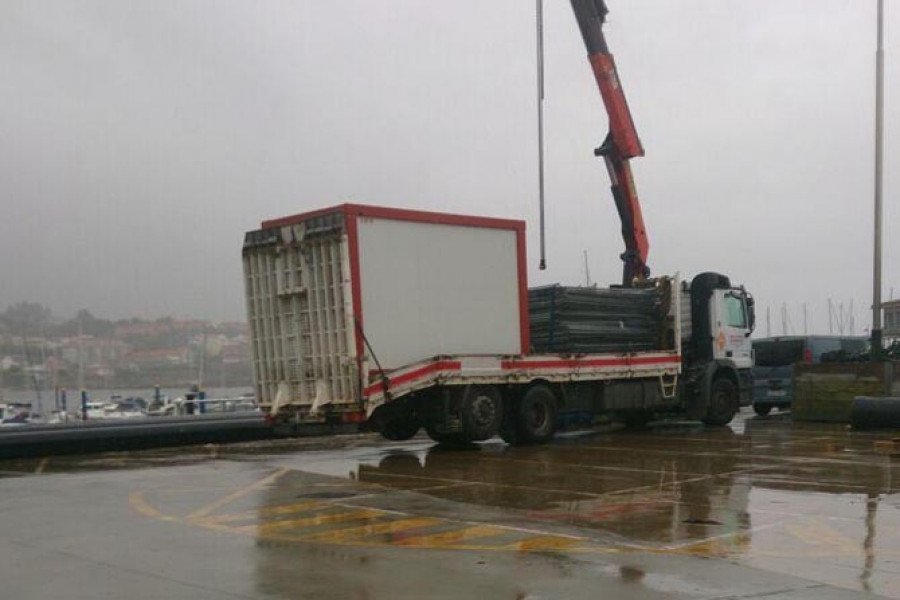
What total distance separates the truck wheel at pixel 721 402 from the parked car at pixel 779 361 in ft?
11.8

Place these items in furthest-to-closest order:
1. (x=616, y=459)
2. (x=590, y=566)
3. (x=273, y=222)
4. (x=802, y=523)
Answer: (x=273, y=222), (x=616, y=459), (x=802, y=523), (x=590, y=566)

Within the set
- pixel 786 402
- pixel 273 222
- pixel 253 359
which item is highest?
pixel 273 222

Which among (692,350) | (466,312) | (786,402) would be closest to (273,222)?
(466,312)

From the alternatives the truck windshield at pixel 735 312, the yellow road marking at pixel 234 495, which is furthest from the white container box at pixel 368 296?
the truck windshield at pixel 735 312

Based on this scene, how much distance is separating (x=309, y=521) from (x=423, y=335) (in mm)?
6730

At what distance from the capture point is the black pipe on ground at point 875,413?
19328 millimetres

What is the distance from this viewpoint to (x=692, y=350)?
22.0 metres

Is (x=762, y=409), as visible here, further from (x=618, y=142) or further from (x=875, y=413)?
(x=618, y=142)

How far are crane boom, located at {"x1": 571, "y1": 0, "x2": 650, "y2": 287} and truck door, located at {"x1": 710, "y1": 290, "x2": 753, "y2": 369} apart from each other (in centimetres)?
192

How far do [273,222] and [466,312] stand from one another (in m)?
3.40

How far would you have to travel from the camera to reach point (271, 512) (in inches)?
418

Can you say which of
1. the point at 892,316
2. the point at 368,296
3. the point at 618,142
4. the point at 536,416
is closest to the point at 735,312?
the point at 618,142

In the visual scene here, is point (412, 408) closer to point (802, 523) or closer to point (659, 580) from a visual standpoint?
point (802, 523)

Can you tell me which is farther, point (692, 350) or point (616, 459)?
point (692, 350)
